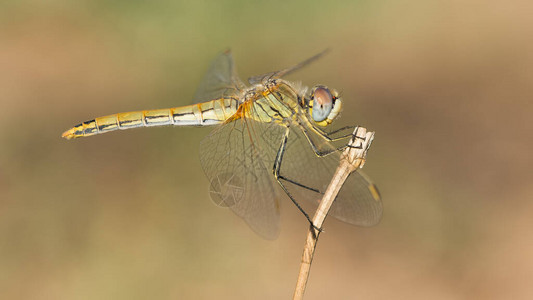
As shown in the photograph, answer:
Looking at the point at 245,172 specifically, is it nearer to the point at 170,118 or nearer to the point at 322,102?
the point at 322,102

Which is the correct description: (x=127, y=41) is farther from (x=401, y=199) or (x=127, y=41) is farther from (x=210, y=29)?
(x=401, y=199)

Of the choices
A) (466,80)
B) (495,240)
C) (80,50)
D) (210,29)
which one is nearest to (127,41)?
(80,50)

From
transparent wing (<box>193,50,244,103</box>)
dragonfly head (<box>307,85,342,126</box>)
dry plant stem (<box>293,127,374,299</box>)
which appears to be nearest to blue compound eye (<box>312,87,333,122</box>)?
dragonfly head (<box>307,85,342,126</box>)

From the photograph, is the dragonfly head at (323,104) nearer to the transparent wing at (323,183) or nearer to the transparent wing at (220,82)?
the transparent wing at (323,183)

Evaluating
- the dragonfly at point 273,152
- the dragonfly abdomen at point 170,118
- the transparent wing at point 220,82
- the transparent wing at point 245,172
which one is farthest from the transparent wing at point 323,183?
the transparent wing at point 220,82

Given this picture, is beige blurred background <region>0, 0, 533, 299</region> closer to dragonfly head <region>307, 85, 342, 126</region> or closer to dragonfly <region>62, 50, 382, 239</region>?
dragonfly <region>62, 50, 382, 239</region>

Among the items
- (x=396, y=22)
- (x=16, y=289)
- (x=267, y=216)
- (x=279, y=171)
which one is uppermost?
(x=396, y=22)

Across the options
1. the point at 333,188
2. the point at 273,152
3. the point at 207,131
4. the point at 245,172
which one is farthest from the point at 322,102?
the point at 207,131
